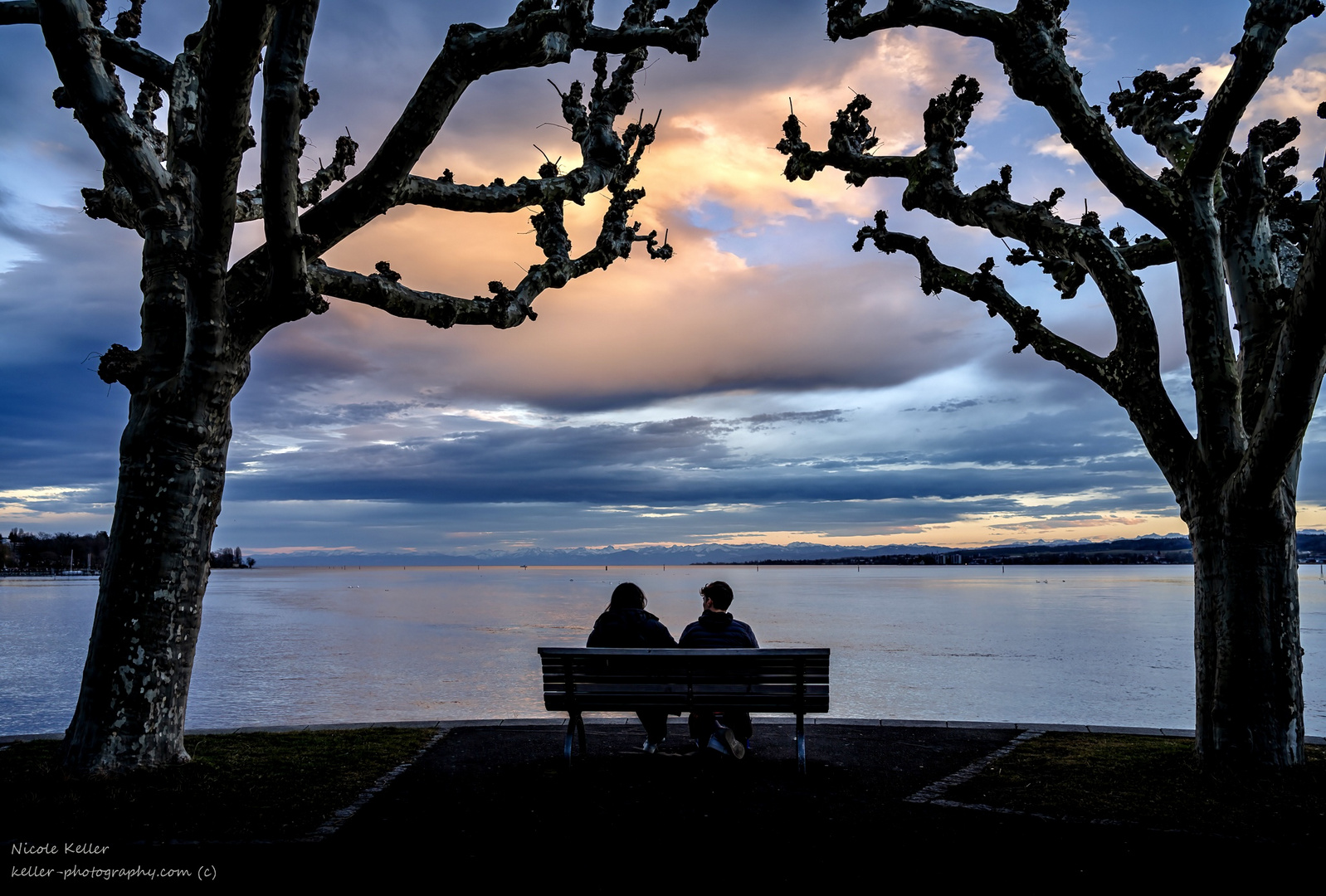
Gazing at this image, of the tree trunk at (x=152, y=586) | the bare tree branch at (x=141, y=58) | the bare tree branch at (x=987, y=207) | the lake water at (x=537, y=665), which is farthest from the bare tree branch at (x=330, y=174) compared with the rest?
the lake water at (x=537, y=665)

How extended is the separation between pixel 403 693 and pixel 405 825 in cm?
1272

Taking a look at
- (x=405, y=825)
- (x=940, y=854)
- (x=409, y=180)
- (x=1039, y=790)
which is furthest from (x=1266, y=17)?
(x=405, y=825)

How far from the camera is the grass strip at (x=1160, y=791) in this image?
5307 millimetres

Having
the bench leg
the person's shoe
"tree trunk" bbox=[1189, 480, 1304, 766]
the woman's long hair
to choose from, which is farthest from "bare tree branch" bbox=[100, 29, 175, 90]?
"tree trunk" bbox=[1189, 480, 1304, 766]

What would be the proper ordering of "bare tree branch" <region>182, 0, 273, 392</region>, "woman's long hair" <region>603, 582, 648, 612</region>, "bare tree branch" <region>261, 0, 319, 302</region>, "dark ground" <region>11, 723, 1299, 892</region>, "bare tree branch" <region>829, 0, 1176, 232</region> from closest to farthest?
1. "dark ground" <region>11, 723, 1299, 892</region>
2. "bare tree branch" <region>182, 0, 273, 392</region>
3. "bare tree branch" <region>261, 0, 319, 302</region>
4. "bare tree branch" <region>829, 0, 1176, 232</region>
5. "woman's long hair" <region>603, 582, 648, 612</region>

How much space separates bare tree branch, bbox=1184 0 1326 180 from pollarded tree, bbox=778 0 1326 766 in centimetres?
1

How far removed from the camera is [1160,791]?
6.04 meters

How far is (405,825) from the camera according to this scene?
521cm

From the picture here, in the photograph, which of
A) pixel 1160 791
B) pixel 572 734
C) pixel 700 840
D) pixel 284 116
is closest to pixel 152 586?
pixel 572 734

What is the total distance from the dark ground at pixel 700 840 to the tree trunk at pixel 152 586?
1815 mm

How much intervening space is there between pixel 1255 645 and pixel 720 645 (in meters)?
4.29

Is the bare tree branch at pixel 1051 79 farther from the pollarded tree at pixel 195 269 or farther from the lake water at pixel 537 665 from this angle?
the lake water at pixel 537 665

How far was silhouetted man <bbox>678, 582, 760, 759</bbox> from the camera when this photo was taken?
24.1 ft

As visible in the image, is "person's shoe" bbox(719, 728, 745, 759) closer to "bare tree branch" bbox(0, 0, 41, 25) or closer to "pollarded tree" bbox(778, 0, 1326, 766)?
"pollarded tree" bbox(778, 0, 1326, 766)
